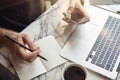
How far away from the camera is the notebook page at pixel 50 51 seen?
2.72ft

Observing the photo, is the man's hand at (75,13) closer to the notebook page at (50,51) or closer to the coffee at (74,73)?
the notebook page at (50,51)

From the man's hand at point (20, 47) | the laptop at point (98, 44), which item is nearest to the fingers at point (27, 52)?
the man's hand at point (20, 47)

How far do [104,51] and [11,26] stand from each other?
43cm

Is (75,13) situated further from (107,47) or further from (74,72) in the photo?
(74,72)

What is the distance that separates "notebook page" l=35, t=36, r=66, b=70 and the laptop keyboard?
11cm

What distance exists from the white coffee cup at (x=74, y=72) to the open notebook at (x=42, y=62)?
0.28 ft

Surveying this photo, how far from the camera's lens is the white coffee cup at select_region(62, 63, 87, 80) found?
0.73 m

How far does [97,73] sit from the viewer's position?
0.81 meters

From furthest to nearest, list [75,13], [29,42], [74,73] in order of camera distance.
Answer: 1. [75,13]
2. [29,42]
3. [74,73]

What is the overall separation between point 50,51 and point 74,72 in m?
0.15

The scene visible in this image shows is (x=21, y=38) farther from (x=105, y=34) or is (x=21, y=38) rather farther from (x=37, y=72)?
(x=105, y=34)

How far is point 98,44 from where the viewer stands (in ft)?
2.93

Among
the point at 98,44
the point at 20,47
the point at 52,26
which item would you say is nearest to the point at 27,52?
the point at 20,47

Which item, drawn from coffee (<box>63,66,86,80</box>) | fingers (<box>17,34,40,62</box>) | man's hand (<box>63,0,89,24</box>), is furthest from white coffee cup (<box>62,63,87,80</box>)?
man's hand (<box>63,0,89,24</box>)
